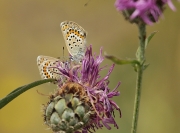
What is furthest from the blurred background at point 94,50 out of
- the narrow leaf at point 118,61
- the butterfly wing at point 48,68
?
the narrow leaf at point 118,61

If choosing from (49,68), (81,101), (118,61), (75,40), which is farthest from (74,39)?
(118,61)

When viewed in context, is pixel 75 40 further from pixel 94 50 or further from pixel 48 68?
pixel 94 50

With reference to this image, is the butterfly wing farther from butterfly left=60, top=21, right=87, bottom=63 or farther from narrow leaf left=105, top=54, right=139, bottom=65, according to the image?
narrow leaf left=105, top=54, right=139, bottom=65

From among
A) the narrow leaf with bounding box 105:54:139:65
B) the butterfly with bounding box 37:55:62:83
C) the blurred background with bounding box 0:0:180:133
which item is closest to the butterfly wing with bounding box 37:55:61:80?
the butterfly with bounding box 37:55:62:83

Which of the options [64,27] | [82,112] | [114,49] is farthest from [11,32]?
[82,112]

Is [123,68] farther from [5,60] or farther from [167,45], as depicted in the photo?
[5,60]

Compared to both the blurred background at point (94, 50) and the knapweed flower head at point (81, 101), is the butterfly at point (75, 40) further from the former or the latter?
the blurred background at point (94, 50)

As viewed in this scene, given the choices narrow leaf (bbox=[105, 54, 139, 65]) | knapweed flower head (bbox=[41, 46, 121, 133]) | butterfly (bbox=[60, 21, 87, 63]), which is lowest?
knapweed flower head (bbox=[41, 46, 121, 133])
